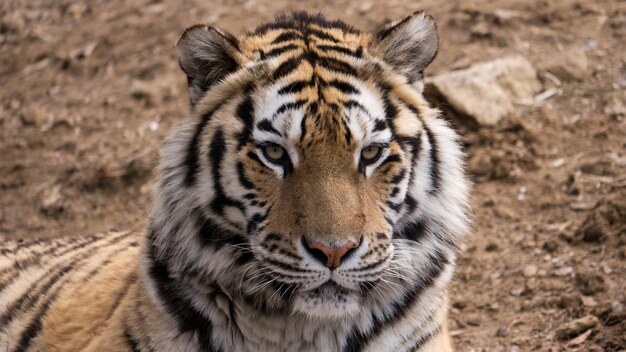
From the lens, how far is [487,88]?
4883 millimetres

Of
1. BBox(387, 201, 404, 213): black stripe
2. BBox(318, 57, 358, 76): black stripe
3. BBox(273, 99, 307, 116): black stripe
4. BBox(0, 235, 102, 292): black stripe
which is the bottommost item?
BBox(0, 235, 102, 292): black stripe

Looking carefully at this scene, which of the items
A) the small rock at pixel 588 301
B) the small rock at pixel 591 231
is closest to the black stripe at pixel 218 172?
the small rock at pixel 588 301

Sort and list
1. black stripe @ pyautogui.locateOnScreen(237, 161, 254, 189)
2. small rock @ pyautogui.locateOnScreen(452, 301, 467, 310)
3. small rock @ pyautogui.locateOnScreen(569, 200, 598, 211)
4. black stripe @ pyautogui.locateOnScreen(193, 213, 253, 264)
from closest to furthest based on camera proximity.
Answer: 1. black stripe @ pyautogui.locateOnScreen(237, 161, 254, 189)
2. black stripe @ pyautogui.locateOnScreen(193, 213, 253, 264)
3. small rock @ pyautogui.locateOnScreen(452, 301, 467, 310)
4. small rock @ pyautogui.locateOnScreen(569, 200, 598, 211)

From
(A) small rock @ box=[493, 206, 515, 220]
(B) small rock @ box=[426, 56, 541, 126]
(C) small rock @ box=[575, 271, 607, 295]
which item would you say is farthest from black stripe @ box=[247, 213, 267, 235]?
(B) small rock @ box=[426, 56, 541, 126]

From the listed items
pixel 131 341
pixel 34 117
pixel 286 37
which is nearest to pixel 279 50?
pixel 286 37

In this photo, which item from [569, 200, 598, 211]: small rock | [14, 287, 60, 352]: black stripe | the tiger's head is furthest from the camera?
[569, 200, 598, 211]: small rock

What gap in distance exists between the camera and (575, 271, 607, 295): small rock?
358cm

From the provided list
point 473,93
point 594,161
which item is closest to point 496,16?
point 473,93

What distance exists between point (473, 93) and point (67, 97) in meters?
2.73

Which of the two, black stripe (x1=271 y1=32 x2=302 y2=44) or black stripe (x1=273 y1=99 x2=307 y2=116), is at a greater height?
black stripe (x1=271 y1=32 x2=302 y2=44)

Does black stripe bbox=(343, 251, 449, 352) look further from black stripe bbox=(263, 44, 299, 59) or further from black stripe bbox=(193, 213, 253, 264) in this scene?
black stripe bbox=(263, 44, 299, 59)

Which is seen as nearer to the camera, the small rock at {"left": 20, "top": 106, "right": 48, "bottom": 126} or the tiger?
the tiger

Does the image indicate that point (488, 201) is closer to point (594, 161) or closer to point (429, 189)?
point (594, 161)

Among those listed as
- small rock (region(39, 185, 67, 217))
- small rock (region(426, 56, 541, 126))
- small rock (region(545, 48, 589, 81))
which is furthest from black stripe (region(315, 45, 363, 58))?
small rock (region(39, 185, 67, 217))
